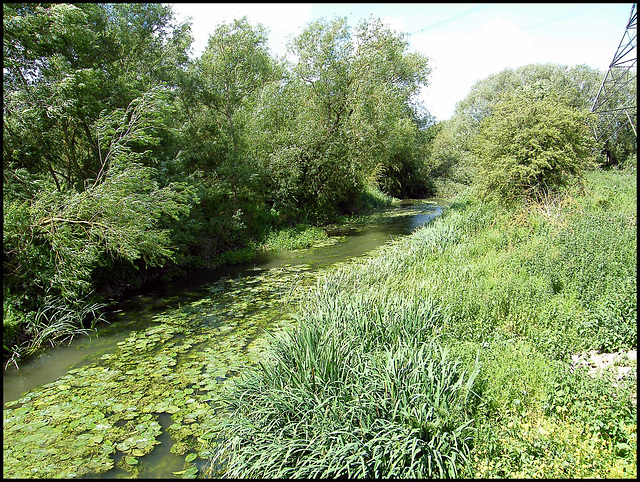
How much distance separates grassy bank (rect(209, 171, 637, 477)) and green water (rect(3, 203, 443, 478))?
2.31 ft

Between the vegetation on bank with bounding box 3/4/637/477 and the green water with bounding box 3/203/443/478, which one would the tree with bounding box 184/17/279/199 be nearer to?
the vegetation on bank with bounding box 3/4/637/477

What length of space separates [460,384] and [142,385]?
4341mm

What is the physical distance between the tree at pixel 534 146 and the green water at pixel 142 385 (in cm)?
718

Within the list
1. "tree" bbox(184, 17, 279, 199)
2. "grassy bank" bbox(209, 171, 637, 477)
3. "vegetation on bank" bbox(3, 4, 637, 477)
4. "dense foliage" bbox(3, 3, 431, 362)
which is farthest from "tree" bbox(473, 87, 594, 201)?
"tree" bbox(184, 17, 279, 199)

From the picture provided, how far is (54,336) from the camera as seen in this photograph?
23.8 ft

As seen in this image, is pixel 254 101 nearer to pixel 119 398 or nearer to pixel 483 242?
pixel 483 242

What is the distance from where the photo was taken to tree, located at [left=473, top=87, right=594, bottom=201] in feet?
37.5

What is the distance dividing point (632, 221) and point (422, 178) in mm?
28861

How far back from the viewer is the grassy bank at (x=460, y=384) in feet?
11.7

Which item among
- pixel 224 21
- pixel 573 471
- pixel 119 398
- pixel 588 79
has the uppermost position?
pixel 224 21

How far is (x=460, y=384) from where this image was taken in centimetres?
400

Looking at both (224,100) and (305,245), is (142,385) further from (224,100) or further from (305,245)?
(224,100)

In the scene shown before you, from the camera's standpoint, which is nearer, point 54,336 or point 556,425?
point 556,425

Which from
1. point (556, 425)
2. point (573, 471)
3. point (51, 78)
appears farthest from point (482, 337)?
point (51, 78)
